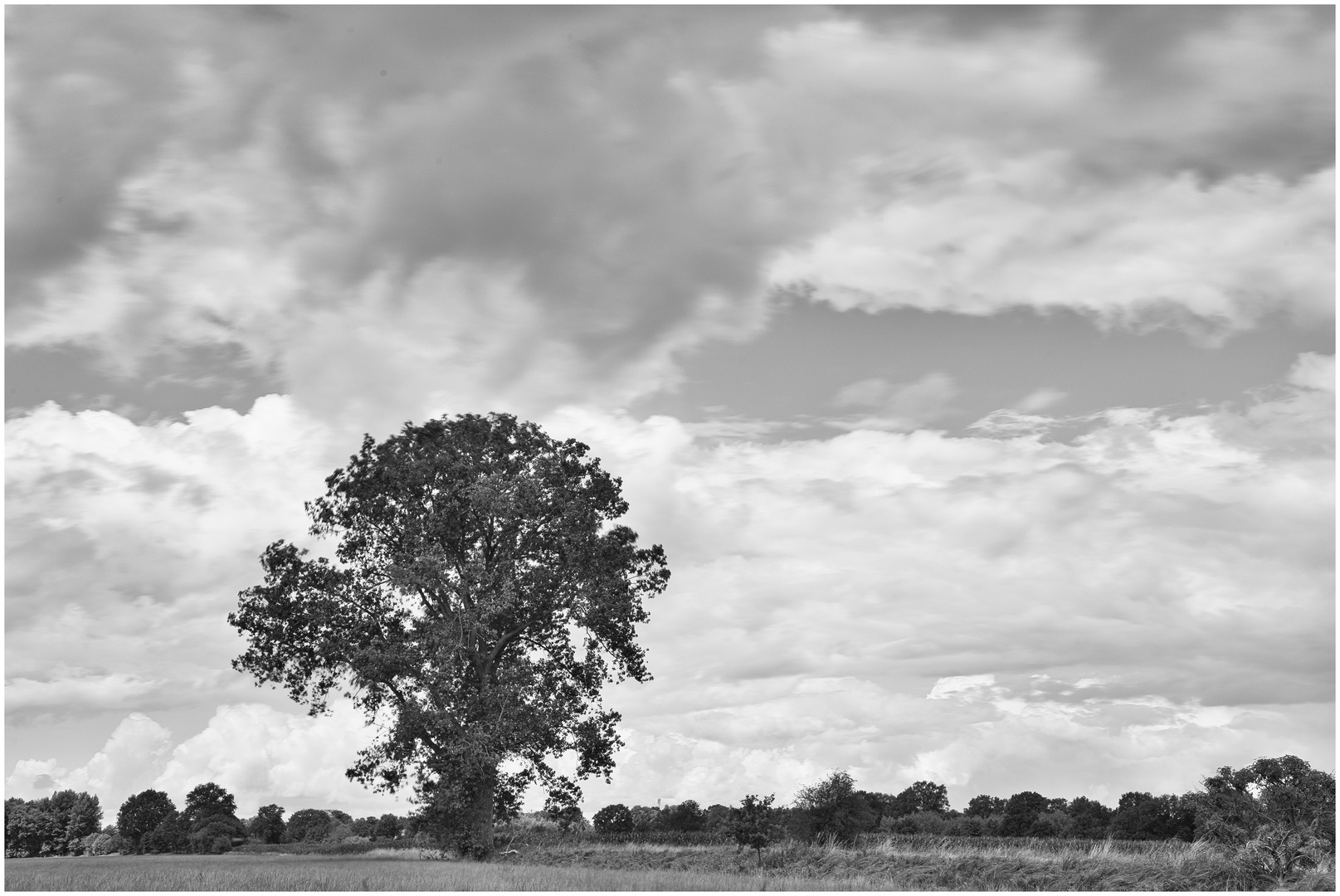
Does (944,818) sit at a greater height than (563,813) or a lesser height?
lesser

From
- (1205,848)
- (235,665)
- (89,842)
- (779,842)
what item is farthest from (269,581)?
(89,842)

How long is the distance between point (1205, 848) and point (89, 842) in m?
86.9

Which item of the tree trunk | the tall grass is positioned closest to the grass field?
the tall grass

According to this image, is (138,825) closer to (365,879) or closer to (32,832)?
(32,832)

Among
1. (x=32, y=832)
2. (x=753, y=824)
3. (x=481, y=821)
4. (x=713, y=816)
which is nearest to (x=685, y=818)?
(x=713, y=816)

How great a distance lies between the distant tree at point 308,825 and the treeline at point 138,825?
2.24 metres

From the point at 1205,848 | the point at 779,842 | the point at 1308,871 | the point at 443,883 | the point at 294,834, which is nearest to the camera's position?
the point at 443,883

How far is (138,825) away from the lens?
95000 mm

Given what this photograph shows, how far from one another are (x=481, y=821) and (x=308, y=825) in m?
82.2

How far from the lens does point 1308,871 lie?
107ft

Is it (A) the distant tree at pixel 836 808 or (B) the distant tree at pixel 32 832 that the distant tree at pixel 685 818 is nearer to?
(A) the distant tree at pixel 836 808

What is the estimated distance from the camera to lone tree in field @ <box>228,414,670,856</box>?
39.5 m

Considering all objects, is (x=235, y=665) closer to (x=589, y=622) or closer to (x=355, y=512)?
(x=355, y=512)

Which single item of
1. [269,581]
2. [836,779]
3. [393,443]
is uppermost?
[393,443]
